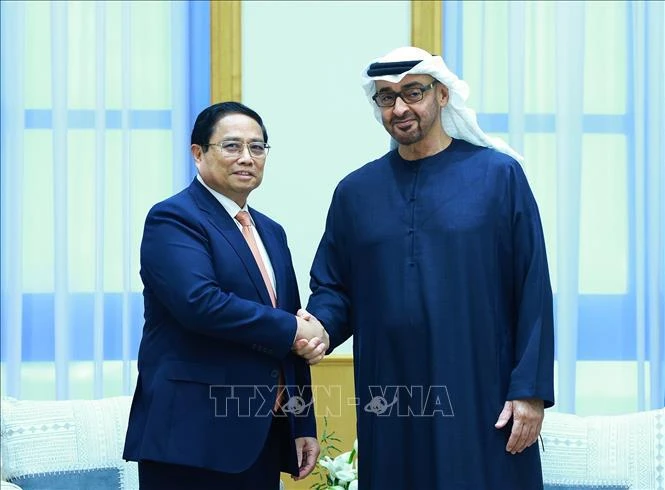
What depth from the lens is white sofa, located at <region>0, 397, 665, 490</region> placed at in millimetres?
3014

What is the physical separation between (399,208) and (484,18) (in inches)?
75.4

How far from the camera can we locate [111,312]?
13.7ft

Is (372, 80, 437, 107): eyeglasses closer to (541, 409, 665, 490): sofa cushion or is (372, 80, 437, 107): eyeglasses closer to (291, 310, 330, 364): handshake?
(291, 310, 330, 364): handshake

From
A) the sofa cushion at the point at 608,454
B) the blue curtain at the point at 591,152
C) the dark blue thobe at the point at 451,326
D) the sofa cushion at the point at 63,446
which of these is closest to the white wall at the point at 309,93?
the blue curtain at the point at 591,152

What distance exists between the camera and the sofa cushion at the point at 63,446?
3002 mm

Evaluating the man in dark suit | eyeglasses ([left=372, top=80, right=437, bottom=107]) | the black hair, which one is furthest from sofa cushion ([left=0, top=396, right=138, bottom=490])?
eyeglasses ([left=372, top=80, right=437, bottom=107])

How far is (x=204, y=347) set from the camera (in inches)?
96.9

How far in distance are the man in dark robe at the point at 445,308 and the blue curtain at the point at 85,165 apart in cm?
177

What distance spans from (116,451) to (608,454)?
163 centimetres

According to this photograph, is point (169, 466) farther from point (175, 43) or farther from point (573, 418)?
point (175, 43)

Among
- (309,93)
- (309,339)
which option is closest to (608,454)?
(309,339)

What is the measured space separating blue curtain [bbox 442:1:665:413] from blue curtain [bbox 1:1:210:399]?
1.28m

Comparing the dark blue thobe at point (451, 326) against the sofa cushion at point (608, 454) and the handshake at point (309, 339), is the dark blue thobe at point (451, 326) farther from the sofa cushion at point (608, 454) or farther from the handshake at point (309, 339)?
the sofa cushion at point (608, 454)

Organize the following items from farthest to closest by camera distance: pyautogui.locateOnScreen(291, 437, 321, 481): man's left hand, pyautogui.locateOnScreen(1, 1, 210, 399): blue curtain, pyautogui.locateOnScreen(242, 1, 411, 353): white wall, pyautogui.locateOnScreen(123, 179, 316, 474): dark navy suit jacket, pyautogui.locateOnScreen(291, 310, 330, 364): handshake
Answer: pyautogui.locateOnScreen(242, 1, 411, 353): white wall
pyautogui.locateOnScreen(1, 1, 210, 399): blue curtain
pyautogui.locateOnScreen(291, 437, 321, 481): man's left hand
pyautogui.locateOnScreen(291, 310, 330, 364): handshake
pyautogui.locateOnScreen(123, 179, 316, 474): dark navy suit jacket
